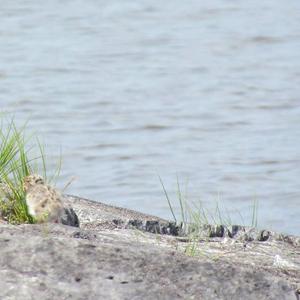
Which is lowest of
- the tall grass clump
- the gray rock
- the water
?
the water

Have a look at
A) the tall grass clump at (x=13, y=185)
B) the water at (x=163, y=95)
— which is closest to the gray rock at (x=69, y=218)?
the tall grass clump at (x=13, y=185)

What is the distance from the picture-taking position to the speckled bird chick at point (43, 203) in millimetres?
5027

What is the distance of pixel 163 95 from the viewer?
42.6 feet

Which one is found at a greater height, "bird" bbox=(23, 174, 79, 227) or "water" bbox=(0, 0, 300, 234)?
"bird" bbox=(23, 174, 79, 227)

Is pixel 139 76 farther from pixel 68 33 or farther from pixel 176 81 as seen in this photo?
pixel 68 33

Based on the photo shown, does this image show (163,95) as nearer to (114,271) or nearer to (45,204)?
(45,204)

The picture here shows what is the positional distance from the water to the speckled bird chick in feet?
13.5

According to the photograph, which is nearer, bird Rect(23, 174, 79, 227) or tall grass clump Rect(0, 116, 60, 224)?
bird Rect(23, 174, 79, 227)

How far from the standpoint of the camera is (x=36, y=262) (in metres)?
4.37

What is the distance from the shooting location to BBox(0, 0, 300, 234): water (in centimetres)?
1037

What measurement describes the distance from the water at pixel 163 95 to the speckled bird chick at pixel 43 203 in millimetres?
4128

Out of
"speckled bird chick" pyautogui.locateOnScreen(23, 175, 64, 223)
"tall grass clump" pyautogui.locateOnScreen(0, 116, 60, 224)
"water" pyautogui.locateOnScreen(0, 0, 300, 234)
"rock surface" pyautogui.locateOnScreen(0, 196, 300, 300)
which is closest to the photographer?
"rock surface" pyautogui.locateOnScreen(0, 196, 300, 300)

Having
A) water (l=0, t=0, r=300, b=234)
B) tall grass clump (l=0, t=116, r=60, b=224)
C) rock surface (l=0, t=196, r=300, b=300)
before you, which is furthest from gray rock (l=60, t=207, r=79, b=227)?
water (l=0, t=0, r=300, b=234)

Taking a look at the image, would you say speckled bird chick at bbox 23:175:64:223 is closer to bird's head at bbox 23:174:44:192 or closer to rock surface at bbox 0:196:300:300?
bird's head at bbox 23:174:44:192
